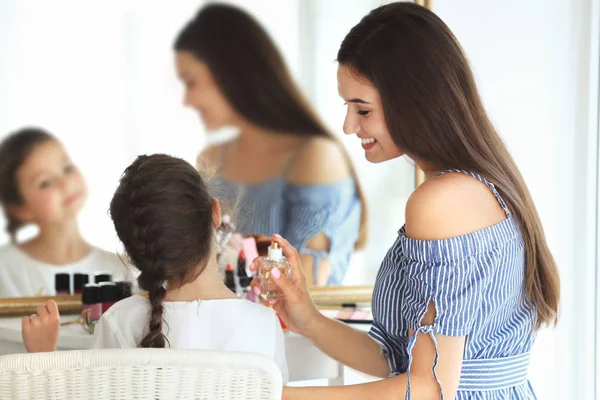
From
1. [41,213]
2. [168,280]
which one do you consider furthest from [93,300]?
[168,280]

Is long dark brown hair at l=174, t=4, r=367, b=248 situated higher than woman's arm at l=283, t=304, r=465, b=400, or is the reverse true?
long dark brown hair at l=174, t=4, r=367, b=248

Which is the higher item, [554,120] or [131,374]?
[554,120]

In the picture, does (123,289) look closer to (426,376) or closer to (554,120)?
(426,376)

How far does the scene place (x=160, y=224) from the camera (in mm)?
1355

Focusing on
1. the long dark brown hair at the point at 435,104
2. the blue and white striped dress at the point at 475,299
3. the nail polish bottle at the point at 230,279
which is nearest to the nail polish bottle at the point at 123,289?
the nail polish bottle at the point at 230,279

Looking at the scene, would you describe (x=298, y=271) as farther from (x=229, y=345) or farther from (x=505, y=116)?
(x=505, y=116)

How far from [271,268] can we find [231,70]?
0.67 m

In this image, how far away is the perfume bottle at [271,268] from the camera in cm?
151

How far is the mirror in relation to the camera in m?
1.87

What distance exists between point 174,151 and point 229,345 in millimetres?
720

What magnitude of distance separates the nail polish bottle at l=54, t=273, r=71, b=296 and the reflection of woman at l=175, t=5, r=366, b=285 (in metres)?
0.43

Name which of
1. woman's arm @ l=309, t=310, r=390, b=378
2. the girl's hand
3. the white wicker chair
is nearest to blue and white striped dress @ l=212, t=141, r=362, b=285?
woman's arm @ l=309, t=310, r=390, b=378

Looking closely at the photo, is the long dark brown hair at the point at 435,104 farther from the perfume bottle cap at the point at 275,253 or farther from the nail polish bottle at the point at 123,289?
the nail polish bottle at the point at 123,289

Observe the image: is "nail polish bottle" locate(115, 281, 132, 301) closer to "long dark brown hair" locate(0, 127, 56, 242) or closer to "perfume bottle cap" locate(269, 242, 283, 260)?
"long dark brown hair" locate(0, 127, 56, 242)
